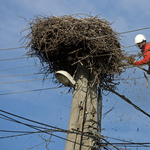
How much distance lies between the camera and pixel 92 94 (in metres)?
5.90

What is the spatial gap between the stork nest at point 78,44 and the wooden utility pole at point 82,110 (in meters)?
0.21

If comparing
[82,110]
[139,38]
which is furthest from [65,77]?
[139,38]

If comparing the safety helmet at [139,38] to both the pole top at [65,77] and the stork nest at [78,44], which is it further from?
the pole top at [65,77]

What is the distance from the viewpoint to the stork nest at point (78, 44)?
5.91m

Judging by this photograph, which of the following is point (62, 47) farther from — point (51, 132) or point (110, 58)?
point (51, 132)

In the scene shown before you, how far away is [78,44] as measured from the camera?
237 inches

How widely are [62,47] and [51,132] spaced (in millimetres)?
1903

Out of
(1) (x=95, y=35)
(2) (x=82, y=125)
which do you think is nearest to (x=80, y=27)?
(1) (x=95, y=35)

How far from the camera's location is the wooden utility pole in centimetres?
528

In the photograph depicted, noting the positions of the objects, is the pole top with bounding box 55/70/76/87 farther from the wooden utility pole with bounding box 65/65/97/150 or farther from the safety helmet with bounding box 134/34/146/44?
the safety helmet with bounding box 134/34/146/44

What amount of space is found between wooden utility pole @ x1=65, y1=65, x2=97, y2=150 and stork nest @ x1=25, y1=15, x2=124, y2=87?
205 millimetres

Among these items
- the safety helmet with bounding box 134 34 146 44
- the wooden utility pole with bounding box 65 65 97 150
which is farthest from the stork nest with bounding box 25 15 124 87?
the safety helmet with bounding box 134 34 146 44

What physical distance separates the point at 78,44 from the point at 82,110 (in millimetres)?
1454

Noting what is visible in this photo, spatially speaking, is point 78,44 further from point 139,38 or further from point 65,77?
point 139,38
